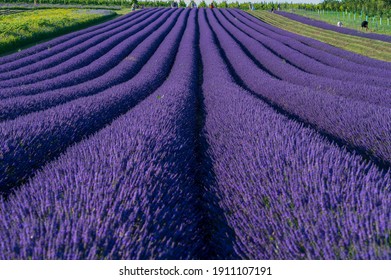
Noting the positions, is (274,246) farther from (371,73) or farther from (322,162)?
(371,73)

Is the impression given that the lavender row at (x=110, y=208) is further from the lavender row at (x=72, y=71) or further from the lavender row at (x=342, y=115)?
the lavender row at (x=72, y=71)

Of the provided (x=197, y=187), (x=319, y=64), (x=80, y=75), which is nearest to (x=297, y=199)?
(x=197, y=187)

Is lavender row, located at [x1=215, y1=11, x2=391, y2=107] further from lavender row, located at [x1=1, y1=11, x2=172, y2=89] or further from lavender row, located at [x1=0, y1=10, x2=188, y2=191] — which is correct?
lavender row, located at [x1=1, y1=11, x2=172, y2=89]

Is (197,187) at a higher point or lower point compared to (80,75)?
lower

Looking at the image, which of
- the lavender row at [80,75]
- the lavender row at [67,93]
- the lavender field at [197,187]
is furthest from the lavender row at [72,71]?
the lavender field at [197,187]

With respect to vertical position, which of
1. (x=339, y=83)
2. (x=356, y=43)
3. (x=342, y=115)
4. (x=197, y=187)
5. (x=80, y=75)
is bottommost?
(x=197, y=187)

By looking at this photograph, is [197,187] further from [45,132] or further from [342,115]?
[342,115]

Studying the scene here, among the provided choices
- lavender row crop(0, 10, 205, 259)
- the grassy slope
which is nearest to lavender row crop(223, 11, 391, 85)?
the grassy slope
